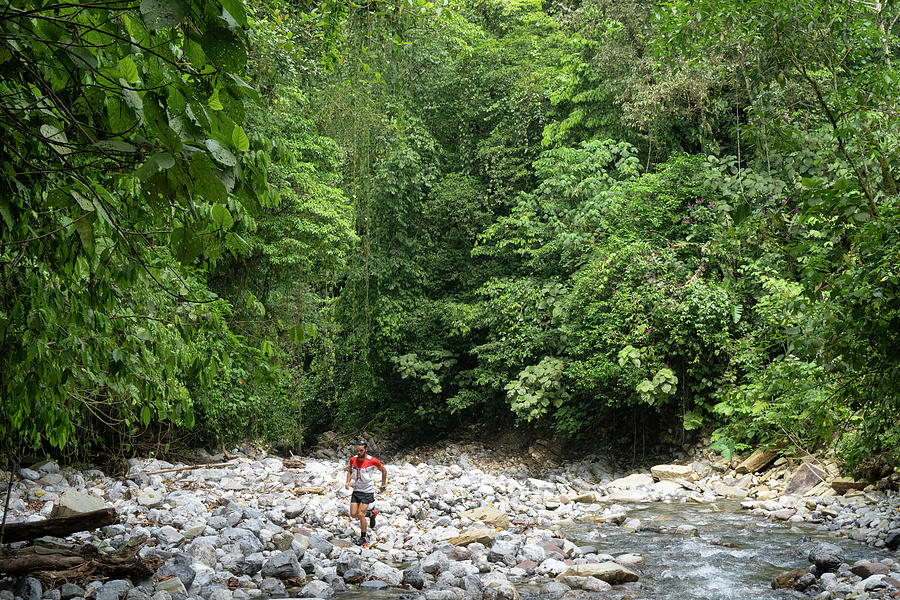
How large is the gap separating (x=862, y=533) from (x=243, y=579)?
→ 6.20 meters

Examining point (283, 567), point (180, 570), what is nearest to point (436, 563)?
point (283, 567)

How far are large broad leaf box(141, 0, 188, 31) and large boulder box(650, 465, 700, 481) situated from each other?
454 inches

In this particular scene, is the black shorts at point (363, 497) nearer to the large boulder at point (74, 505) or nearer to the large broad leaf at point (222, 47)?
the large boulder at point (74, 505)

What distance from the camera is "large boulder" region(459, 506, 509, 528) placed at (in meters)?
8.80

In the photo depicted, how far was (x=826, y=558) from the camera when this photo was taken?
20.3ft

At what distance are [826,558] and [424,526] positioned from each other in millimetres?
4476

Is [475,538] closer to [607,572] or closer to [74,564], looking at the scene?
[607,572]

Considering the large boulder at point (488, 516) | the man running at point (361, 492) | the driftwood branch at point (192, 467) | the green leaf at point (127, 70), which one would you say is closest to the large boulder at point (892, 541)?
the large boulder at point (488, 516)

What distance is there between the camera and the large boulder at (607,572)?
6348 millimetres

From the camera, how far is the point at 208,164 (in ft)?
4.95

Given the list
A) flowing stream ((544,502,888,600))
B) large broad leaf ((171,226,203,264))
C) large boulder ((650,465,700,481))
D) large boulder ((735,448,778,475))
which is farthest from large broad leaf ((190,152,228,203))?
large boulder ((650,465,700,481))

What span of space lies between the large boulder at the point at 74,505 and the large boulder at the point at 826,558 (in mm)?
6125

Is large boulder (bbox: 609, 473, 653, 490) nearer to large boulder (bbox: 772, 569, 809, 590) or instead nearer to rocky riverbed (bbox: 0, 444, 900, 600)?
rocky riverbed (bbox: 0, 444, 900, 600)

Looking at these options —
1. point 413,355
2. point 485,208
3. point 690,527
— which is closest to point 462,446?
point 413,355
